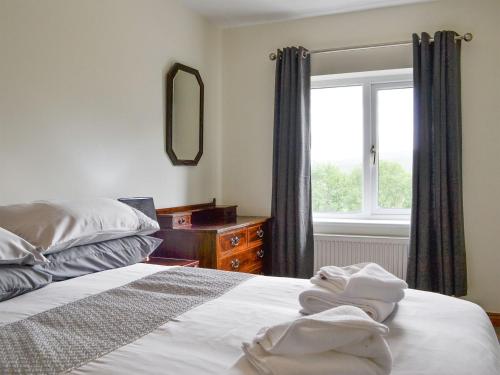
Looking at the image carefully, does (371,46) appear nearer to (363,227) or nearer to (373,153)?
(373,153)

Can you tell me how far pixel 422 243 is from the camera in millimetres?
3180

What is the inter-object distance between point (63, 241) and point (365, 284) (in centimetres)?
118

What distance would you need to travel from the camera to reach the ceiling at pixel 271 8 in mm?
3377

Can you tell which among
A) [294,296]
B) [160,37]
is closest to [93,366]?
[294,296]

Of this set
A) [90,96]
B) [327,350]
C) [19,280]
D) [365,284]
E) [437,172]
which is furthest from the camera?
[437,172]

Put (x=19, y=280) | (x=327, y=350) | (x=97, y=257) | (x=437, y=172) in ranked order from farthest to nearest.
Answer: (x=437, y=172) < (x=97, y=257) < (x=19, y=280) < (x=327, y=350)

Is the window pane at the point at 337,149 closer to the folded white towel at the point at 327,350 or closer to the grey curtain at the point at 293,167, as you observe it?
the grey curtain at the point at 293,167

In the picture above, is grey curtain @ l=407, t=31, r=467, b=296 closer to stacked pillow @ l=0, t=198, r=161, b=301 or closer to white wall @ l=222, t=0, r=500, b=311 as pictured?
white wall @ l=222, t=0, r=500, b=311

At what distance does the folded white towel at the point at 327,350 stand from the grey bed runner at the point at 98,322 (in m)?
0.38

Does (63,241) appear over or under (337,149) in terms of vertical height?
under

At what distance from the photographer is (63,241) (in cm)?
180

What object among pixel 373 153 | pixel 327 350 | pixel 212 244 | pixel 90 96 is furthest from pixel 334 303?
pixel 373 153

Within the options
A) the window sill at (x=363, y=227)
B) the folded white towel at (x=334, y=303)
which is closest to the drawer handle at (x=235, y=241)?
the window sill at (x=363, y=227)

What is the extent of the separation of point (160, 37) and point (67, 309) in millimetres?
2263
